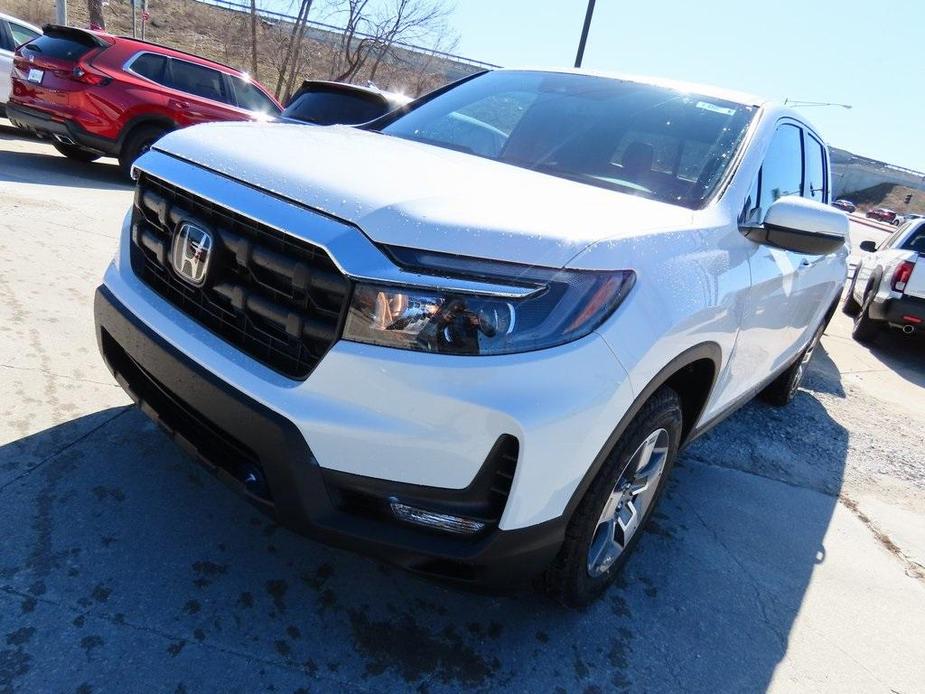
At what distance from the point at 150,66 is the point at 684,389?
845 centimetres

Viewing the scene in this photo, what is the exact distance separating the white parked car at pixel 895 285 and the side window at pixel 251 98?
8358 mm

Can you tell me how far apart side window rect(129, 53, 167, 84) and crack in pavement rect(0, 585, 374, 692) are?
7961 millimetres

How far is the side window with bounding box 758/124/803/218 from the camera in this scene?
2.81 m

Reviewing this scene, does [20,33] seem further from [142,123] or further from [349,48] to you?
[349,48]

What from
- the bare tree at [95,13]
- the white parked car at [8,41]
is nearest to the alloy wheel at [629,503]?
the white parked car at [8,41]

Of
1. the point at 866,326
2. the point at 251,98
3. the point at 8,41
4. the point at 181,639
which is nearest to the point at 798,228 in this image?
the point at 181,639

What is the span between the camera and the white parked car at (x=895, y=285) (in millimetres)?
6992

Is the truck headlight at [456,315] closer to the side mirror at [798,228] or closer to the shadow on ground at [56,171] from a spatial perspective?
the side mirror at [798,228]

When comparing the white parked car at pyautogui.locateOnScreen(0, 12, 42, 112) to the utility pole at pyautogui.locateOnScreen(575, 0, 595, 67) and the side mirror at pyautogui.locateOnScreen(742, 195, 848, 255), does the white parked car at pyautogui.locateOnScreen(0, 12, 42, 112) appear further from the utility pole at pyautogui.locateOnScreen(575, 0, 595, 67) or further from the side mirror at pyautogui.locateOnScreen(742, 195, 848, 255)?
the side mirror at pyautogui.locateOnScreen(742, 195, 848, 255)

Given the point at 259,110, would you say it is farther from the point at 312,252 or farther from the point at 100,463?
the point at 312,252

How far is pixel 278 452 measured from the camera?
5.71 feet

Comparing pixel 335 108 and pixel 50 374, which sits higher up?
pixel 335 108

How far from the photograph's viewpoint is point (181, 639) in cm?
191

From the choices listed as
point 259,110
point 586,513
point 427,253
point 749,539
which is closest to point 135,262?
point 427,253
